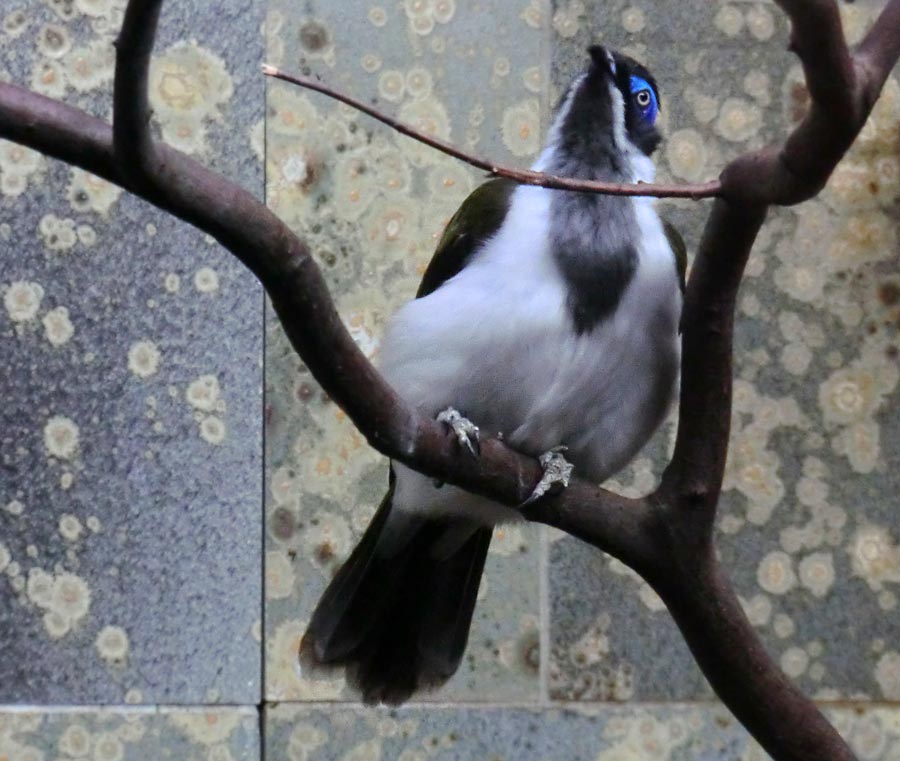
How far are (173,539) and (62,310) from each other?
1.54ft

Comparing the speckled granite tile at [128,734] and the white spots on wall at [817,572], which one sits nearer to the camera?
the speckled granite tile at [128,734]

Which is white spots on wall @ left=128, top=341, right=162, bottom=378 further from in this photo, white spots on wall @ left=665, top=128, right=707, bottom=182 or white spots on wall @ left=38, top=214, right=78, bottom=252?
white spots on wall @ left=665, top=128, right=707, bottom=182

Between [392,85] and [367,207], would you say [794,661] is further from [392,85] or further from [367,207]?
[392,85]

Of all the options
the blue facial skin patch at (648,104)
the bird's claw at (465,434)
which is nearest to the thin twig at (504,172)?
the bird's claw at (465,434)

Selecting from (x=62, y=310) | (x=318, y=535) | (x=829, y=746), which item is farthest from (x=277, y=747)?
(x=829, y=746)

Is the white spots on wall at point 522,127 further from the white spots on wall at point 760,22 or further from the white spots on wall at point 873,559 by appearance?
the white spots on wall at point 873,559

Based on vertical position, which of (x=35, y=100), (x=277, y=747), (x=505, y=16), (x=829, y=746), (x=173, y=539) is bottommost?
(x=277, y=747)

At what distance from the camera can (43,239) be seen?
2.78 m

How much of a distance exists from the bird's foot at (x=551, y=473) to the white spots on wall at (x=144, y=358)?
100cm

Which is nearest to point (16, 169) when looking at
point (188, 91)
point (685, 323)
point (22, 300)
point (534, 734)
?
point (22, 300)

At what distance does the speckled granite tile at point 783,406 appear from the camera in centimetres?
282

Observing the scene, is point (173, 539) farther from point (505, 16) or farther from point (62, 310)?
point (505, 16)

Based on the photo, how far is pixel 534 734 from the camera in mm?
2773

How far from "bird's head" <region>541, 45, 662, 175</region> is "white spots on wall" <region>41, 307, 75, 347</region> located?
1039mm
